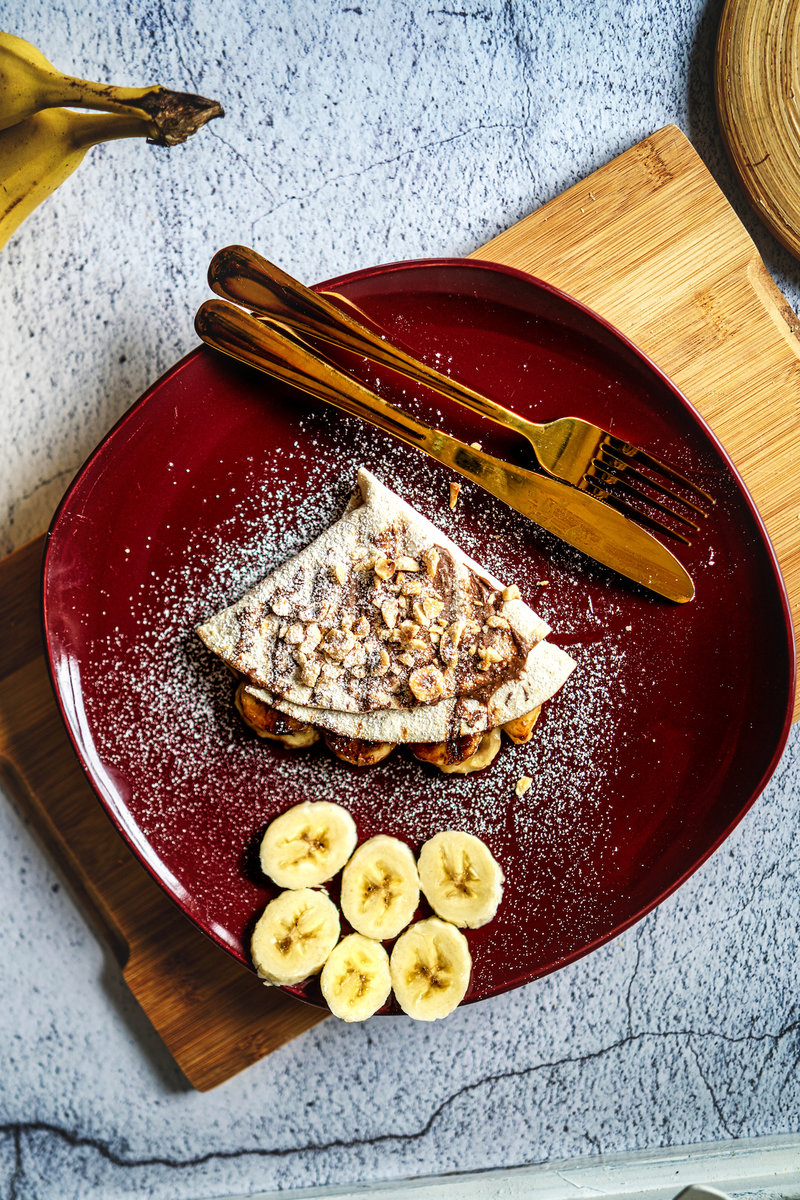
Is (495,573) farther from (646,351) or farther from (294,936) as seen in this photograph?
(294,936)

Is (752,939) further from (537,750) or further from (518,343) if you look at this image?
(518,343)

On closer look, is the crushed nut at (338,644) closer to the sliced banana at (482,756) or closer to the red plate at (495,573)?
the red plate at (495,573)

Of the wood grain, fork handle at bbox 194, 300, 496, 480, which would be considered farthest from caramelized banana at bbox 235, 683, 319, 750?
the wood grain

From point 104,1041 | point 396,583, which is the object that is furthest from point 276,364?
point 104,1041

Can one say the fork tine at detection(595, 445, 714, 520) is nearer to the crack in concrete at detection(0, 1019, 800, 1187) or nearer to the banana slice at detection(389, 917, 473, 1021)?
the banana slice at detection(389, 917, 473, 1021)

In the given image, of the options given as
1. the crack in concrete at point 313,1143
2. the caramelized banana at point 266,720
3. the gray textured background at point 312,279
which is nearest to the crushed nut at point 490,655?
the caramelized banana at point 266,720

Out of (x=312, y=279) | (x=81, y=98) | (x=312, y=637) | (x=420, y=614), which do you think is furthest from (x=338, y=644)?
(x=81, y=98)
